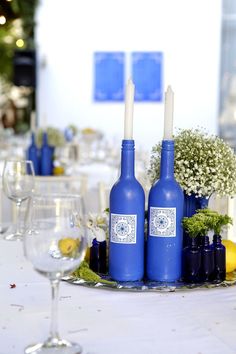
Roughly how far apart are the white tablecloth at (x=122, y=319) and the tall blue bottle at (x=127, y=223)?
3.3 inches

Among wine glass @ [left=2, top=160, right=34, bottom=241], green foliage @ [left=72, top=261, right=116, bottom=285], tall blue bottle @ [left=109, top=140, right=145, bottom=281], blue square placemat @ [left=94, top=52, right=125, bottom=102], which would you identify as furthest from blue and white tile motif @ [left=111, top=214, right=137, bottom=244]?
blue square placemat @ [left=94, top=52, right=125, bottom=102]

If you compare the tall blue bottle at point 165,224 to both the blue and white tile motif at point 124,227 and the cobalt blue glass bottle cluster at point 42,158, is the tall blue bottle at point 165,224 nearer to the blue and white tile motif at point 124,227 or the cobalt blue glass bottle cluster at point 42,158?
the blue and white tile motif at point 124,227

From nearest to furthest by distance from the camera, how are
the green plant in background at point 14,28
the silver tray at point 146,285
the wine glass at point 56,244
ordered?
the wine glass at point 56,244 < the silver tray at point 146,285 < the green plant in background at point 14,28

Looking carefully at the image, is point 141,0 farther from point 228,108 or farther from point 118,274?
point 118,274

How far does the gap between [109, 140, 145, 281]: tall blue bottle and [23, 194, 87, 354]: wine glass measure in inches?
15.7

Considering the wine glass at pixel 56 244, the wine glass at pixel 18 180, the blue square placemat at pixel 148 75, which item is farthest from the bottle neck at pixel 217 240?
the blue square placemat at pixel 148 75

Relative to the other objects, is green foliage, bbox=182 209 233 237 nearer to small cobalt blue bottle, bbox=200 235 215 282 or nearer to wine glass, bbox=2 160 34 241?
small cobalt blue bottle, bbox=200 235 215 282

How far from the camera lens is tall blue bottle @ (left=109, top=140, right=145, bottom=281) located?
155 centimetres

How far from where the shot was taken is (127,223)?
1.55 metres

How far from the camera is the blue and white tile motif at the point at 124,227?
155 cm

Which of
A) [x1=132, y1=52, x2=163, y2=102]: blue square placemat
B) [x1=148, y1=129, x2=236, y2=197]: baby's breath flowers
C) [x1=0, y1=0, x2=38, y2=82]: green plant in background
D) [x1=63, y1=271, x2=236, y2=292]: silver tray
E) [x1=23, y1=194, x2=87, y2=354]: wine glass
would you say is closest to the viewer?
[x1=23, y1=194, x2=87, y2=354]: wine glass

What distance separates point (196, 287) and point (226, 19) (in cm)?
982

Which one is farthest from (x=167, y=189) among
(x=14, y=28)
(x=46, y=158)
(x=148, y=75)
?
(x=14, y=28)

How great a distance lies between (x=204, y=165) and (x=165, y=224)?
21 cm
